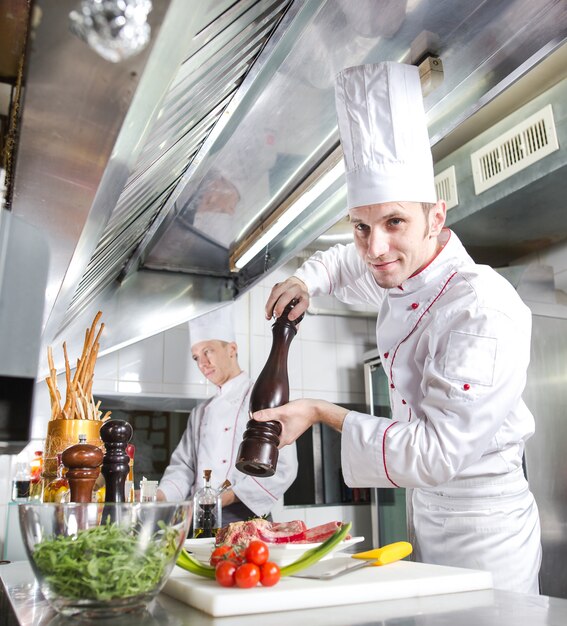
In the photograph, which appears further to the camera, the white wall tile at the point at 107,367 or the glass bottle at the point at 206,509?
the white wall tile at the point at 107,367

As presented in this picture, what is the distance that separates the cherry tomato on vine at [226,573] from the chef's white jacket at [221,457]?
192cm

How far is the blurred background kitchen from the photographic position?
1.92 ft

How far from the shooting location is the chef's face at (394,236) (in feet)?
3.97

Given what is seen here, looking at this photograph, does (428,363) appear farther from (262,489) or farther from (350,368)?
(350,368)

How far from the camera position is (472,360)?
1.06 metres

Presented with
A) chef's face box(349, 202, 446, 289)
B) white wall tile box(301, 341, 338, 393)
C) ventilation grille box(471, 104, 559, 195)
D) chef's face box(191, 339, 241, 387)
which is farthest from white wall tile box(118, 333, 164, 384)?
chef's face box(349, 202, 446, 289)

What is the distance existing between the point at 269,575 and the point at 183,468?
2.20 metres

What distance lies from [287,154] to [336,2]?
472 millimetres

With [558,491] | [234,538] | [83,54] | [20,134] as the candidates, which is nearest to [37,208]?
[20,134]

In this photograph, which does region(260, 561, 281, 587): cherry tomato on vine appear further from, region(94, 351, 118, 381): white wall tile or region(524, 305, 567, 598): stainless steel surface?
region(94, 351, 118, 381): white wall tile

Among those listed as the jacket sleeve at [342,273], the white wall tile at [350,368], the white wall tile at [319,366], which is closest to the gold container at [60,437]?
the jacket sleeve at [342,273]

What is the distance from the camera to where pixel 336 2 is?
0.89 meters

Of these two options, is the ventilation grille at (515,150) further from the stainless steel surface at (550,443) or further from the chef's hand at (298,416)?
the chef's hand at (298,416)

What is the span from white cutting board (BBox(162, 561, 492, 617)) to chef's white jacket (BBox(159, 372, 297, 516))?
1842 mm
